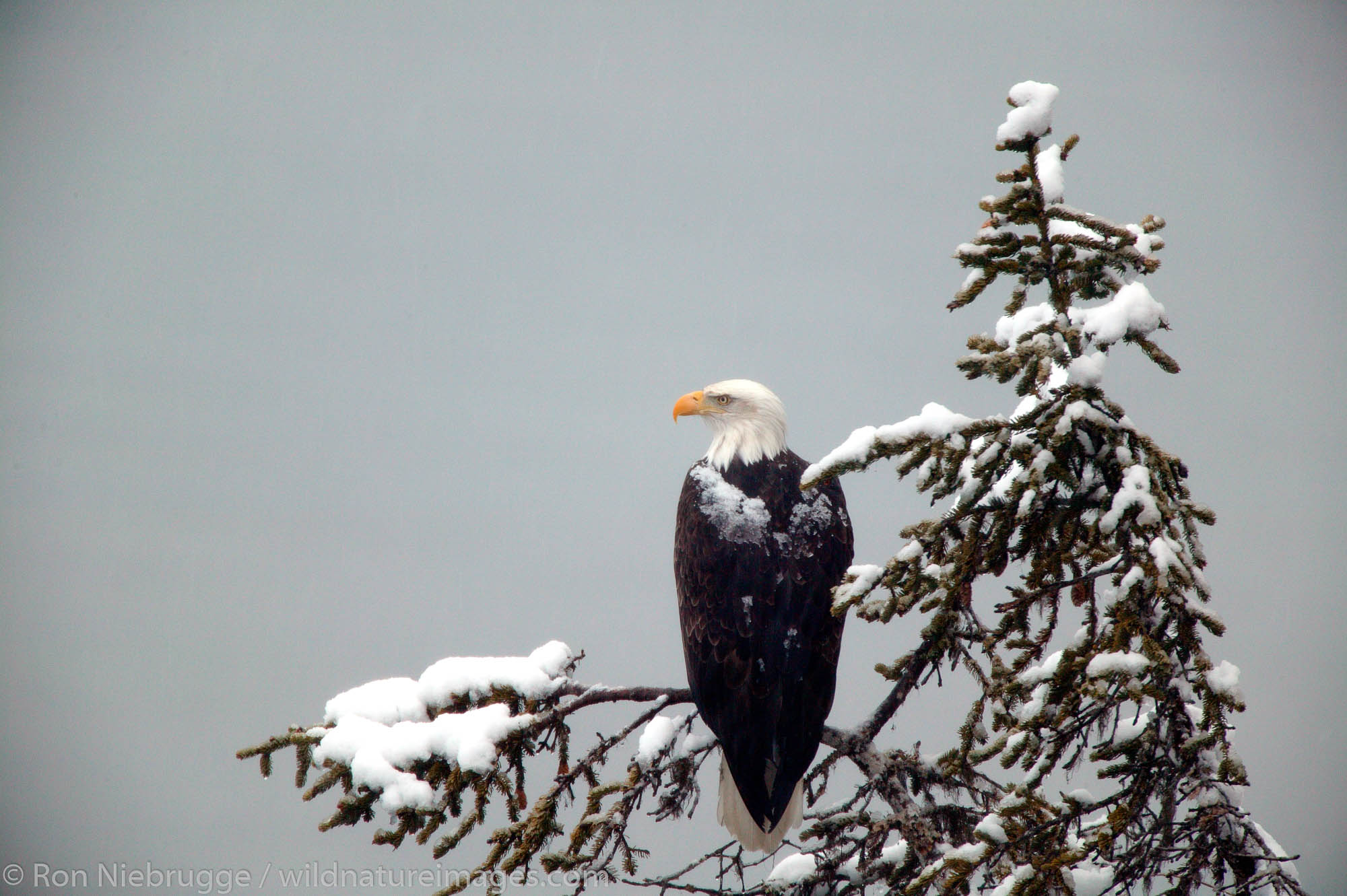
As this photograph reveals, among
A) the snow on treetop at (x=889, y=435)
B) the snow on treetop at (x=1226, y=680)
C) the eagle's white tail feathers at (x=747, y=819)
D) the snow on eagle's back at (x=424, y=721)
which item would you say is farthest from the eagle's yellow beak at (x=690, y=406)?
the snow on treetop at (x=1226, y=680)

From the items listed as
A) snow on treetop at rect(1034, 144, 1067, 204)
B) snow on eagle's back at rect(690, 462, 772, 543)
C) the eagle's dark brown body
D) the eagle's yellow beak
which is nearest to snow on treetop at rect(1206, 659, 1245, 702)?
snow on treetop at rect(1034, 144, 1067, 204)

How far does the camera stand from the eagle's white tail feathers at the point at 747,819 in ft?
12.3

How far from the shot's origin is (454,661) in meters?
3.52

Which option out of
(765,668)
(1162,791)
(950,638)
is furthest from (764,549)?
(1162,791)

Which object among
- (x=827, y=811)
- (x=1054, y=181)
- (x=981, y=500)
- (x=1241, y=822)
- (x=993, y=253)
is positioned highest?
(x=1054, y=181)

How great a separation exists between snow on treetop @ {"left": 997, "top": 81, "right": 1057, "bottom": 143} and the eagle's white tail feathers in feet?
8.59

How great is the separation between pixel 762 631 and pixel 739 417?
1.05 m

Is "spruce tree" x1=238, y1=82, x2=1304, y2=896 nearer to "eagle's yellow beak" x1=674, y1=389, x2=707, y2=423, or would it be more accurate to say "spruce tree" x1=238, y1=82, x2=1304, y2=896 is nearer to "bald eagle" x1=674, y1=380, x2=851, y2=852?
"bald eagle" x1=674, y1=380, x2=851, y2=852

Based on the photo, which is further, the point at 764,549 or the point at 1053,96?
the point at 764,549

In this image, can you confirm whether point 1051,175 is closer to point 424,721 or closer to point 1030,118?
point 1030,118

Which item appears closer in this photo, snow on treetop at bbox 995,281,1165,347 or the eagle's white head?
snow on treetop at bbox 995,281,1165,347

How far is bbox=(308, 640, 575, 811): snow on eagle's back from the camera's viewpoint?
9.70ft

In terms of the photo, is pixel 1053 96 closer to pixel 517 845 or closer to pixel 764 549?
pixel 764 549

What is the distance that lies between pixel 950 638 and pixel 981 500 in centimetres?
50
